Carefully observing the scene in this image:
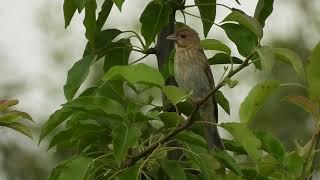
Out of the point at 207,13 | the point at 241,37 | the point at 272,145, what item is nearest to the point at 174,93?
the point at 272,145

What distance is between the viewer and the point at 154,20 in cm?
401

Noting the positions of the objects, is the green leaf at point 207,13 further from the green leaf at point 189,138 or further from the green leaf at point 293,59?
the green leaf at point 293,59

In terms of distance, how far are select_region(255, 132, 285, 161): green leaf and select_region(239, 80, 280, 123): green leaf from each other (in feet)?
0.96

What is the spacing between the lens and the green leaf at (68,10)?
3994mm

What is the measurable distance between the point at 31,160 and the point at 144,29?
13.1m

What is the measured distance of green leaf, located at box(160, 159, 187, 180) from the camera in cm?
337

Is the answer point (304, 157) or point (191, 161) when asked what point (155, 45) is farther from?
point (304, 157)

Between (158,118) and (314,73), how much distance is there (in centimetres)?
71

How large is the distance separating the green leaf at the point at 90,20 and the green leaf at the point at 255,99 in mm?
976

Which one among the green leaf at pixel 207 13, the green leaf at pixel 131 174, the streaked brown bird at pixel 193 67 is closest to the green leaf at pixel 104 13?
the green leaf at pixel 207 13

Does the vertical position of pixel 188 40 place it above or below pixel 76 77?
below

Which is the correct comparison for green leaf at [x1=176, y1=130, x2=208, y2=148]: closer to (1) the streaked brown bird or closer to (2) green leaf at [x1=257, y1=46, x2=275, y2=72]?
(2) green leaf at [x1=257, y1=46, x2=275, y2=72]

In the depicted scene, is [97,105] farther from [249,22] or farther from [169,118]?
[249,22]

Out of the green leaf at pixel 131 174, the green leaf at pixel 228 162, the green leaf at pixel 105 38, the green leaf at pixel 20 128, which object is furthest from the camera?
the green leaf at pixel 105 38
